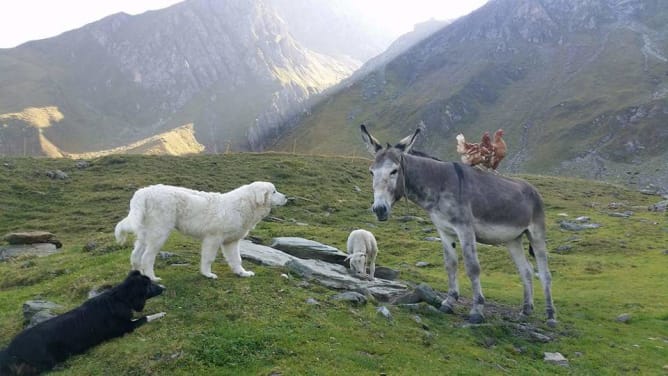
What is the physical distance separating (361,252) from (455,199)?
573cm

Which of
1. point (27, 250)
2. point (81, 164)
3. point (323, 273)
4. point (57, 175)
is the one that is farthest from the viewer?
point (81, 164)

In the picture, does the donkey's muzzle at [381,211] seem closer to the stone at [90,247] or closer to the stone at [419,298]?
the stone at [419,298]

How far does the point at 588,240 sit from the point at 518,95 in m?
137

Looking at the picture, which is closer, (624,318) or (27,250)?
(624,318)

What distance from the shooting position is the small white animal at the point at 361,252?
55.2 ft

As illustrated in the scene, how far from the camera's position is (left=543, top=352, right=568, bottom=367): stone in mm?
10812

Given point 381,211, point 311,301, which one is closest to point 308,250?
point 311,301

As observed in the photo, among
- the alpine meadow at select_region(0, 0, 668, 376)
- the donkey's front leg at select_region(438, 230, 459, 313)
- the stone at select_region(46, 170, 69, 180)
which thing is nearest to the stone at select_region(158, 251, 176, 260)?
the alpine meadow at select_region(0, 0, 668, 376)

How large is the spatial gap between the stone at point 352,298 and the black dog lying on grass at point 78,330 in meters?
4.20

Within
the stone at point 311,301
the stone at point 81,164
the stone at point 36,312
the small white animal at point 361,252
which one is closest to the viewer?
the stone at point 36,312

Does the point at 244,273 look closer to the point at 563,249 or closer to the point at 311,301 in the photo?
the point at 311,301

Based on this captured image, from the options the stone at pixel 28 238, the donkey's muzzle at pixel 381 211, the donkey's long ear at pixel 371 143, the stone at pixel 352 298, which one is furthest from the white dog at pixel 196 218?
the stone at pixel 28 238

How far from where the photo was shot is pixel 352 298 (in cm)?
1204

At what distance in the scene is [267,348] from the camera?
8.74 m
